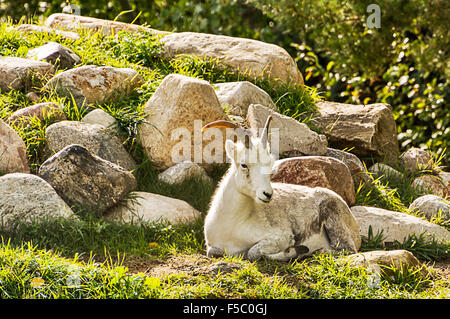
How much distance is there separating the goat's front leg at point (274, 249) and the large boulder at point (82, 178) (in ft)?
6.27

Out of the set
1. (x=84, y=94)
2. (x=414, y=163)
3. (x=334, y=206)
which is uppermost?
(x=84, y=94)

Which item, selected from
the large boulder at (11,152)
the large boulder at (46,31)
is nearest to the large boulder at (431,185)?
the large boulder at (11,152)

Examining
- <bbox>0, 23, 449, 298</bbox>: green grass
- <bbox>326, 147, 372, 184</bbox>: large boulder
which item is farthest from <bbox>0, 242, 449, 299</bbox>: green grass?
<bbox>326, 147, 372, 184</bbox>: large boulder

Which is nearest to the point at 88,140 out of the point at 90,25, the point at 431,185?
the point at 90,25

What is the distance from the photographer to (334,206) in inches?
280

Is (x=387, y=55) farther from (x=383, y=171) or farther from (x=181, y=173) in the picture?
(x=181, y=173)

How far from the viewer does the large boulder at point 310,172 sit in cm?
792

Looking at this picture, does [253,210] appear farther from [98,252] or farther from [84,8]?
[84,8]

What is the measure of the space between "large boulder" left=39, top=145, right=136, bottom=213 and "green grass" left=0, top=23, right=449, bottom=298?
167mm

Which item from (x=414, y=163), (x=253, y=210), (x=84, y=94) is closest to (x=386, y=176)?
(x=414, y=163)

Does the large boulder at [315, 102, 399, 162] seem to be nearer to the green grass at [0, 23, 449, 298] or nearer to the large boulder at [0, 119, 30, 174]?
the green grass at [0, 23, 449, 298]

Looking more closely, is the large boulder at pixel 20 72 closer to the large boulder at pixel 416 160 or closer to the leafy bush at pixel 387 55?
the leafy bush at pixel 387 55

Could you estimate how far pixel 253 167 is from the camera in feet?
21.3
